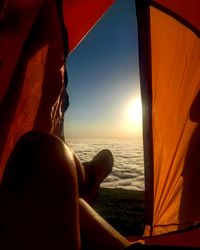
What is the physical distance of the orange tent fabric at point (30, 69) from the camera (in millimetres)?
1255

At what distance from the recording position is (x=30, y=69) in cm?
138

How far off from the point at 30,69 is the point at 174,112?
0.93 m

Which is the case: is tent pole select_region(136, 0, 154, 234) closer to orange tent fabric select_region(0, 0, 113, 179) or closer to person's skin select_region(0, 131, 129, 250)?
orange tent fabric select_region(0, 0, 113, 179)

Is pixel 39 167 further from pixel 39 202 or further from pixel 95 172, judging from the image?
pixel 95 172

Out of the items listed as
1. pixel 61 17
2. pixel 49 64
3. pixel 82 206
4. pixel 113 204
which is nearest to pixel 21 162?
pixel 82 206

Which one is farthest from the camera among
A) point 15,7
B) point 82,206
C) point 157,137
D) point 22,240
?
point 157,137

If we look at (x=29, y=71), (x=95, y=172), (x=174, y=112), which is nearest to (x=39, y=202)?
(x=95, y=172)

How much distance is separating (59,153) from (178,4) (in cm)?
150

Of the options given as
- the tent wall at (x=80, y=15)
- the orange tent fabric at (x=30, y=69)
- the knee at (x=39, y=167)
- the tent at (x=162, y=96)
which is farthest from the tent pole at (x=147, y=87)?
the knee at (x=39, y=167)

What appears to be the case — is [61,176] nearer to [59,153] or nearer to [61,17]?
[59,153]

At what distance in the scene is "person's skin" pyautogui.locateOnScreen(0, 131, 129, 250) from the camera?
61 cm

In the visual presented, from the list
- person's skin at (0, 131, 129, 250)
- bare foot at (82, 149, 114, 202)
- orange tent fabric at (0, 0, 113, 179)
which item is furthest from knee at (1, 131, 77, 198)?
orange tent fabric at (0, 0, 113, 179)

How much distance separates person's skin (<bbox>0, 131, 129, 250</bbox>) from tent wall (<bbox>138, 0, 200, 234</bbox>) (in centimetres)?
139

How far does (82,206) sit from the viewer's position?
848mm
